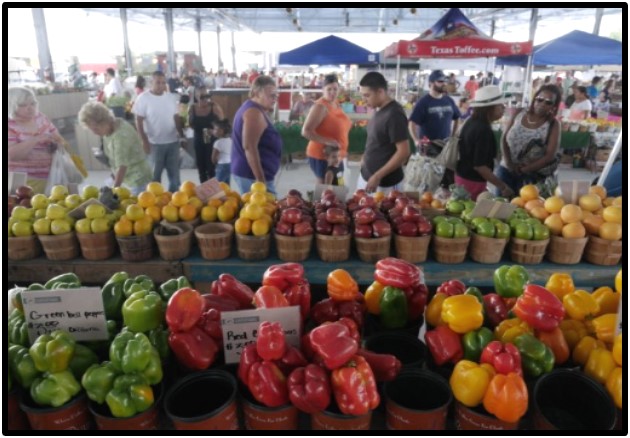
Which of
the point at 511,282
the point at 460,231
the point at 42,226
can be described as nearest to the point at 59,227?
the point at 42,226

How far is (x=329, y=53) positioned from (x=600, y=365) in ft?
24.9

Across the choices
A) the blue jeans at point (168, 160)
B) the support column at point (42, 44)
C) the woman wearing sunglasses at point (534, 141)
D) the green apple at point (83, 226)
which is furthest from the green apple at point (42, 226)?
the support column at point (42, 44)

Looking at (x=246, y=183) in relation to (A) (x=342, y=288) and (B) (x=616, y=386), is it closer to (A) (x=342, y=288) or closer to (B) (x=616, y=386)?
(A) (x=342, y=288)

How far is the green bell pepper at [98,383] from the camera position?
1.15 m

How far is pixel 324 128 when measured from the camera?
4645 millimetres

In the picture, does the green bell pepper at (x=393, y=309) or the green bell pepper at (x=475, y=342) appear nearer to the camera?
the green bell pepper at (x=475, y=342)

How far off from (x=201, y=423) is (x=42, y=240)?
197 centimetres

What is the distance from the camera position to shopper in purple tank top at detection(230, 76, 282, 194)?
3.56m

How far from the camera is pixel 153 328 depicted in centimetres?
135

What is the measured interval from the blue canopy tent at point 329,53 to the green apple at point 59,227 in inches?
246

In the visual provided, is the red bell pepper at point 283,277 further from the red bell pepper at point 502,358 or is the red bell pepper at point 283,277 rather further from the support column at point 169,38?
the support column at point 169,38

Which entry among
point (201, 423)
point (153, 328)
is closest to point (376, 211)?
point (153, 328)

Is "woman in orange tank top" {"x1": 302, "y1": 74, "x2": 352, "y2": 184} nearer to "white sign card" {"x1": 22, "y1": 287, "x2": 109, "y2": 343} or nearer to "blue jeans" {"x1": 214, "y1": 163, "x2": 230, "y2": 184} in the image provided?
"blue jeans" {"x1": 214, "y1": 163, "x2": 230, "y2": 184}

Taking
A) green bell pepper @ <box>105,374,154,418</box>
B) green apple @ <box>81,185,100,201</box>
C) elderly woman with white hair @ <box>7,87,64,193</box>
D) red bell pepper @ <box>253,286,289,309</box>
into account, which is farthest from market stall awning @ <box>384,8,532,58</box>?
green bell pepper @ <box>105,374,154,418</box>
